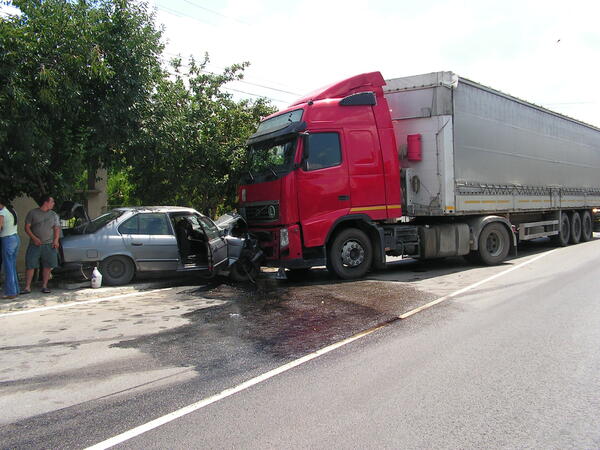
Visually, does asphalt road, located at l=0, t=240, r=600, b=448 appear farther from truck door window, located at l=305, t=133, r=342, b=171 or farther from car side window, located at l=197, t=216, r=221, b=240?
truck door window, located at l=305, t=133, r=342, b=171

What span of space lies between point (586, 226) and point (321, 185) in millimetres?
13273

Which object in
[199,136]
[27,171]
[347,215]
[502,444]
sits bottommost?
[502,444]

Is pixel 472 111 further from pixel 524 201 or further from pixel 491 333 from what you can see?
pixel 491 333

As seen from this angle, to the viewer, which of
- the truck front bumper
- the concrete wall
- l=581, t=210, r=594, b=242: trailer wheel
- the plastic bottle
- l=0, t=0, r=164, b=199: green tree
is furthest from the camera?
l=581, t=210, r=594, b=242: trailer wheel

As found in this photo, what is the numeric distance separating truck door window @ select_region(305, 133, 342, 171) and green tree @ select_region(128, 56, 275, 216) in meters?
3.45

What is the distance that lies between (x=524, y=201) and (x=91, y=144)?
11.0 meters

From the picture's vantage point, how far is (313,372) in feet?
14.6

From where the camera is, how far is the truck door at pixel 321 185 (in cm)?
888

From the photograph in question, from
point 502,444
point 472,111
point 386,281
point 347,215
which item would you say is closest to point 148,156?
point 347,215

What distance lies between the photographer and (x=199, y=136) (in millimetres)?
12047

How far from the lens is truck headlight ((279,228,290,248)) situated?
348 inches

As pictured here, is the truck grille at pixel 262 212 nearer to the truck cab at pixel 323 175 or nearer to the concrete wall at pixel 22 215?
the truck cab at pixel 323 175

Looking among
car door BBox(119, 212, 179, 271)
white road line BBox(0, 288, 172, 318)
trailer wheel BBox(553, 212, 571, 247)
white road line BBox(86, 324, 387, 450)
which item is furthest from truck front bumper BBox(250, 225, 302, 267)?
trailer wheel BBox(553, 212, 571, 247)

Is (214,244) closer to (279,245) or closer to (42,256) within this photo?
(279,245)
